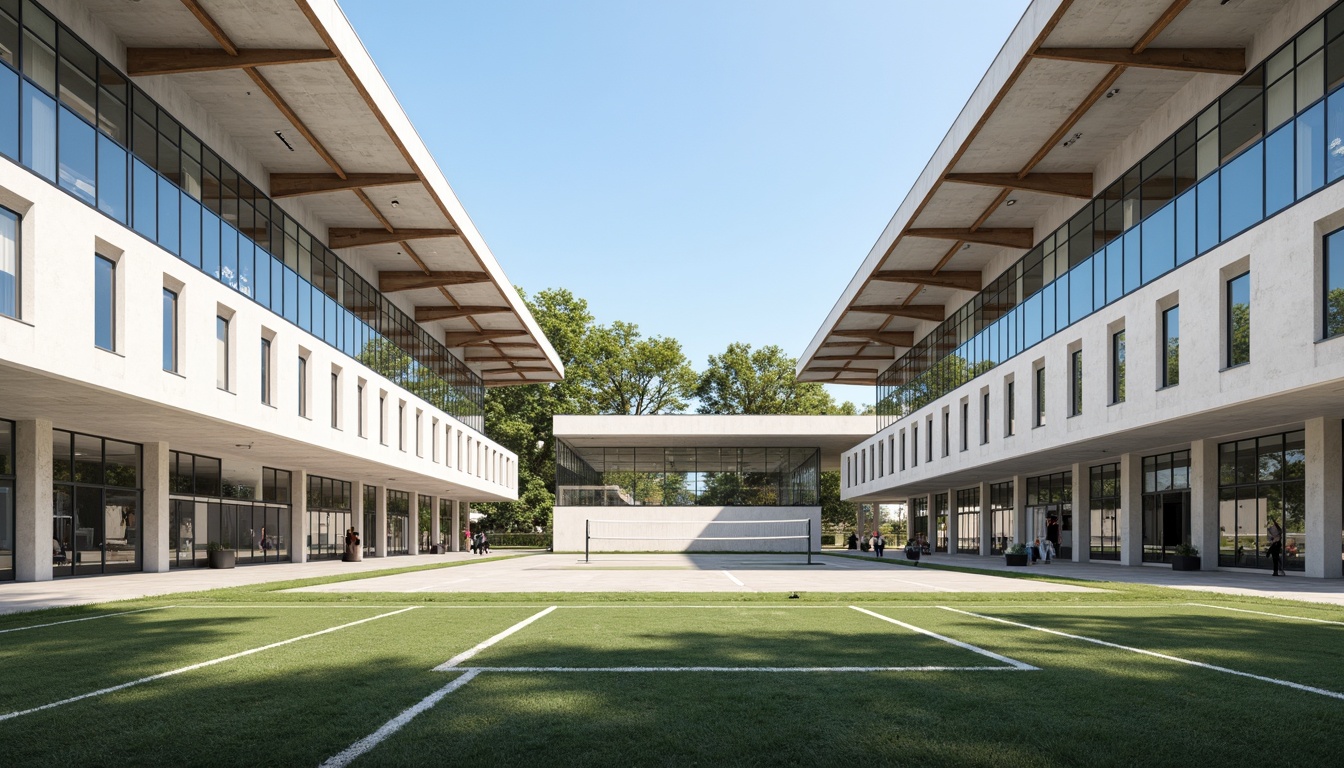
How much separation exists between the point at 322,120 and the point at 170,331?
6509mm

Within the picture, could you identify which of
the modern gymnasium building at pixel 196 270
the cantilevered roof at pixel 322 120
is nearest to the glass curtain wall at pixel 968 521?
the cantilevered roof at pixel 322 120

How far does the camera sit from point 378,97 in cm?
2409

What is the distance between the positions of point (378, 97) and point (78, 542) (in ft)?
43.7

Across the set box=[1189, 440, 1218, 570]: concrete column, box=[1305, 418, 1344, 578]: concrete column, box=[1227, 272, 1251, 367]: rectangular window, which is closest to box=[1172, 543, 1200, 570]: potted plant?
box=[1189, 440, 1218, 570]: concrete column

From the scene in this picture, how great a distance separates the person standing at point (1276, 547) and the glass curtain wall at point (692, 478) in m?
40.3

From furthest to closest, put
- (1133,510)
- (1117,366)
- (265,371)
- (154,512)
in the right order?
1. (1133,510)
2. (265,371)
3. (1117,366)
4. (154,512)

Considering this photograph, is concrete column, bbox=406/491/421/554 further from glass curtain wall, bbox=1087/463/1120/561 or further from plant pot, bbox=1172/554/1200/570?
plant pot, bbox=1172/554/1200/570

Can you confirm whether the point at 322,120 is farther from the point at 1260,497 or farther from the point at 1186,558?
the point at 1260,497

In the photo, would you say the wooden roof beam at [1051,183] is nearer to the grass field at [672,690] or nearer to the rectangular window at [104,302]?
the grass field at [672,690]

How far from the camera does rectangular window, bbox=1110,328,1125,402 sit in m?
27.6

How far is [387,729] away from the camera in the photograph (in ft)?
18.8

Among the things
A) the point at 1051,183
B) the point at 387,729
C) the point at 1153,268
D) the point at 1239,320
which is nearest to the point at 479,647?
the point at 387,729

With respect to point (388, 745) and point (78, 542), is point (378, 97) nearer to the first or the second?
point (78, 542)

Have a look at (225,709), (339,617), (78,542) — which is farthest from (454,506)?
(225,709)
